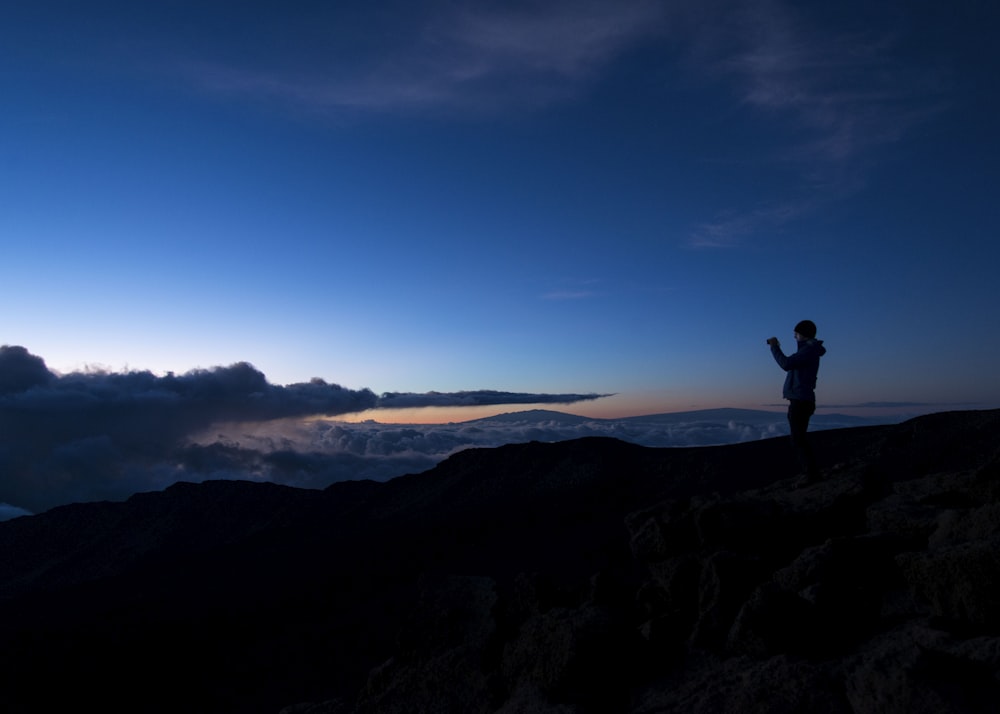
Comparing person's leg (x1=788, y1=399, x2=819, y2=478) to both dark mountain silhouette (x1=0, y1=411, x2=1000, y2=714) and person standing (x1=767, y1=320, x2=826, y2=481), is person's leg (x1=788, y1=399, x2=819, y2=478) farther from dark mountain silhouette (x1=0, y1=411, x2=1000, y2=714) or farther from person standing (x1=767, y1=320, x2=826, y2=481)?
dark mountain silhouette (x1=0, y1=411, x2=1000, y2=714)

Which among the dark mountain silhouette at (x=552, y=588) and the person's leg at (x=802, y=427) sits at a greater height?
the person's leg at (x=802, y=427)


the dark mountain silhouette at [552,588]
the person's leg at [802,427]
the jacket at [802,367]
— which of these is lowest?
the dark mountain silhouette at [552,588]

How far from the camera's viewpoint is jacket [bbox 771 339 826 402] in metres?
8.99

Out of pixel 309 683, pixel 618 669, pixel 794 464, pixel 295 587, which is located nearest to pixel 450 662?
pixel 618 669

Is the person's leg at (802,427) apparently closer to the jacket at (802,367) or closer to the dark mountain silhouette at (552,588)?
the jacket at (802,367)

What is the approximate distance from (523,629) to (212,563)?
42229mm

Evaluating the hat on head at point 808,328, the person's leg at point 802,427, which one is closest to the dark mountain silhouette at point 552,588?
Answer: the person's leg at point 802,427

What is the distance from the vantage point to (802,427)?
30.5 ft

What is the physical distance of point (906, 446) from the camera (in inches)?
1141

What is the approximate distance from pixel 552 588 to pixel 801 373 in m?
4.61

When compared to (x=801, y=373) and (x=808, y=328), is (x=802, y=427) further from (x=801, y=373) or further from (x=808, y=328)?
(x=808, y=328)

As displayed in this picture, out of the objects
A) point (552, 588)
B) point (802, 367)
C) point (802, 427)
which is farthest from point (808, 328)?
point (552, 588)

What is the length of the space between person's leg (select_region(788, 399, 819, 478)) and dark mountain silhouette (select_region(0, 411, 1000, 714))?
364mm

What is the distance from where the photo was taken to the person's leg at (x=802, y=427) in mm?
9234
